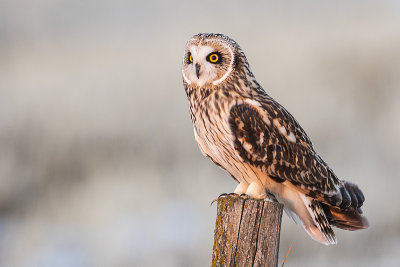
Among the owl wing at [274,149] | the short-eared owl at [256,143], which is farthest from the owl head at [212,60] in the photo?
the owl wing at [274,149]

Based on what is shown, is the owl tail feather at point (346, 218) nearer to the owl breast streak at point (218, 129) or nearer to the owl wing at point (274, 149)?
the owl wing at point (274, 149)

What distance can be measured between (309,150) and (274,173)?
1.66 ft

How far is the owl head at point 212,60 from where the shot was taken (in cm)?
528

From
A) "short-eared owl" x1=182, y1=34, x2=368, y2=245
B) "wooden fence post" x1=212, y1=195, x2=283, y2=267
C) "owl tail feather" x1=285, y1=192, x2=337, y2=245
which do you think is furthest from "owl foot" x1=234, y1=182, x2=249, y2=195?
"wooden fence post" x1=212, y1=195, x2=283, y2=267

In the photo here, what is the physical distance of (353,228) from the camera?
5.12m

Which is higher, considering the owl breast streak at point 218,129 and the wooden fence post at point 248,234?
the owl breast streak at point 218,129

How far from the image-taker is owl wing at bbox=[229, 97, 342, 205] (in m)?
4.91

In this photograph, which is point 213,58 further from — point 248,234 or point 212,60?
point 248,234

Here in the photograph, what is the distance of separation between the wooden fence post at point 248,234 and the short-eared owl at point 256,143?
0.82 m

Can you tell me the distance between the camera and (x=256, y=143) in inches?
194

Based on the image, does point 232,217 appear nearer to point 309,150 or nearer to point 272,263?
point 272,263

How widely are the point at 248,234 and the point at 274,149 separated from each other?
1.25m

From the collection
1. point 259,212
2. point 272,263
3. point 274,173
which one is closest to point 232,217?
point 259,212

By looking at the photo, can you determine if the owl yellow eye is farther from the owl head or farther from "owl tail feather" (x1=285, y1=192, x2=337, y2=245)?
"owl tail feather" (x1=285, y1=192, x2=337, y2=245)
